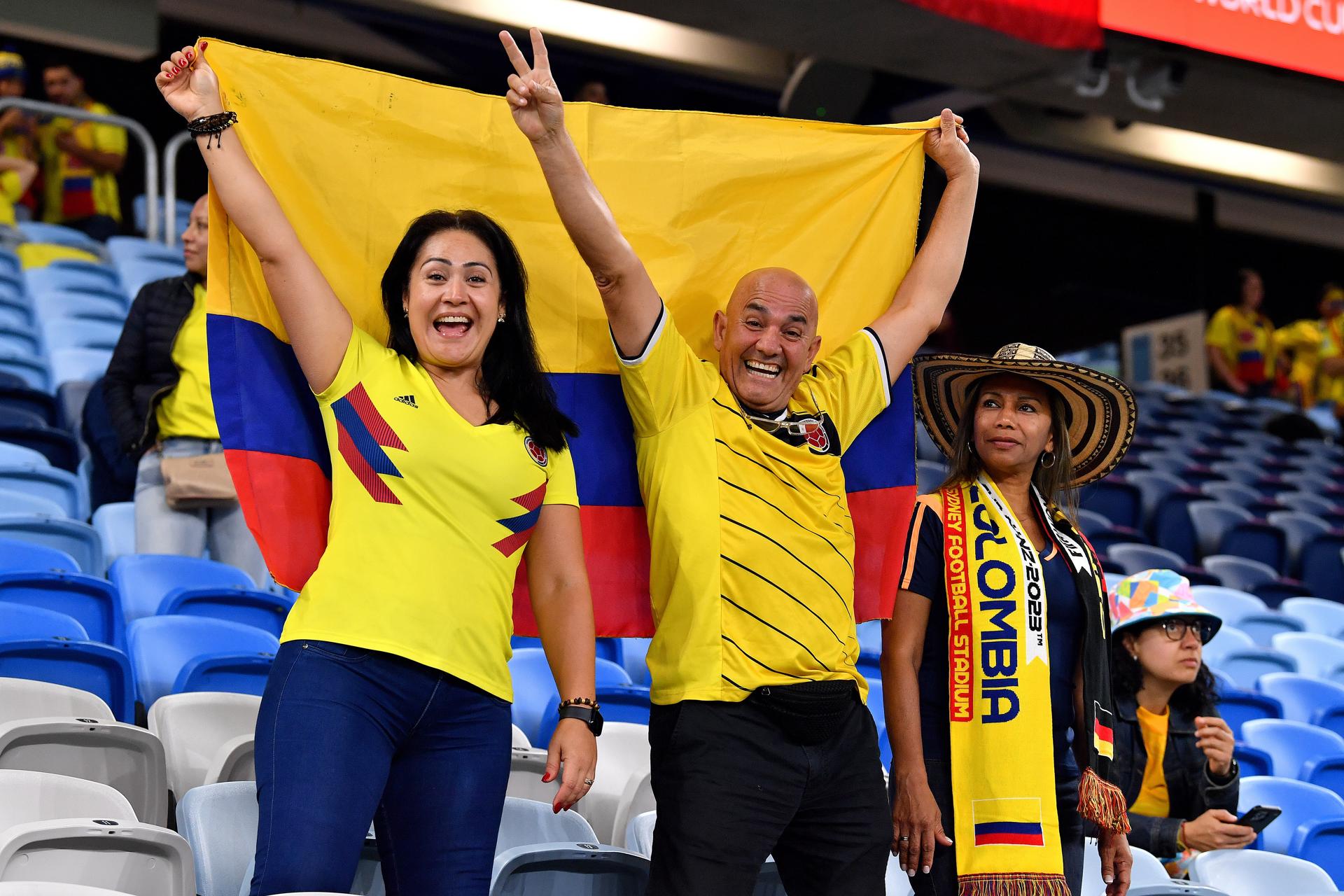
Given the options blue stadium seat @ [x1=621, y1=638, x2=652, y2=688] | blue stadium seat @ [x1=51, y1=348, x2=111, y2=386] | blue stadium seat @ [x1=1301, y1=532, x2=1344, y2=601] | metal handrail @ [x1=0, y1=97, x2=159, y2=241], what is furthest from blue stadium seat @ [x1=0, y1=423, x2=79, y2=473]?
blue stadium seat @ [x1=1301, y1=532, x2=1344, y2=601]

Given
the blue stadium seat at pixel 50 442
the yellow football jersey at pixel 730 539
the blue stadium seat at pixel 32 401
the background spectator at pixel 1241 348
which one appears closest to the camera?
the yellow football jersey at pixel 730 539

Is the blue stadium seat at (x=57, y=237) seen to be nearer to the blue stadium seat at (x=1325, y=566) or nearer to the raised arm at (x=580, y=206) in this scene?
the raised arm at (x=580, y=206)

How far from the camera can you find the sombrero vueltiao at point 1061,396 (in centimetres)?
305

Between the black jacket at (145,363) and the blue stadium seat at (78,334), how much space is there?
1818 mm

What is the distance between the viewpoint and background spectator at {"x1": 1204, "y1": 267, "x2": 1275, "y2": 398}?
12.5m

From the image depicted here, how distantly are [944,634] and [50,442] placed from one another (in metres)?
3.70

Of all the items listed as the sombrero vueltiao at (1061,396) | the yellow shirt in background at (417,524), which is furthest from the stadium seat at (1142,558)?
the yellow shirt in background at (417,524)

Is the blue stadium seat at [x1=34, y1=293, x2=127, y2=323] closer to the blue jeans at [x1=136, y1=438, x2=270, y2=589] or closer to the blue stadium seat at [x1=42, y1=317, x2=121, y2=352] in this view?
the blue stadium seat at [x1=42, y1=317, x2=121, y2=352]

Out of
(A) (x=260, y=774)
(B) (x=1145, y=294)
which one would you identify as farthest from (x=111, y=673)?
(B) (x=1145, y=294)

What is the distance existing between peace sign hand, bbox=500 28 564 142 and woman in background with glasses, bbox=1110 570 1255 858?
210cm

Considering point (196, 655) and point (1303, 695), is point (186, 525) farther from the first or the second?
point (1303, 695)

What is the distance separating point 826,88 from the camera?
1067cm

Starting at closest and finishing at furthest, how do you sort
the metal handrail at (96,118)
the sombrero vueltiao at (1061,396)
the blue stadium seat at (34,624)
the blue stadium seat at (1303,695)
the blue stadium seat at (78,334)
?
the sombrero vueltiao at (1061,396), the blue stadium seat at (34,624), the blue stadium seat at (1303,695), the blue stadium seat at (78,334), the metal handrail at (96,118)

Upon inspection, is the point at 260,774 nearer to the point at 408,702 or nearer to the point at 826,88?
the point at 408,702
